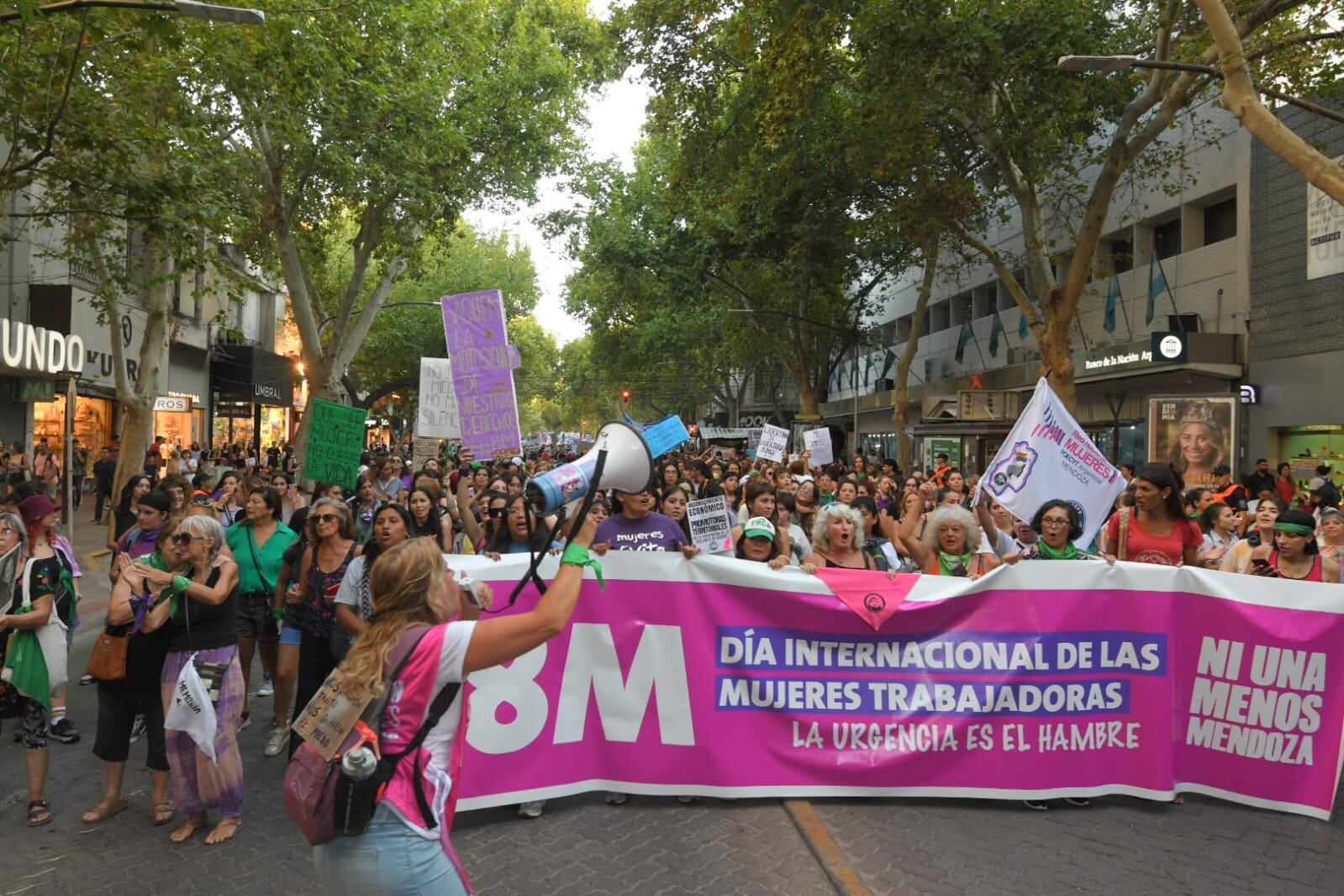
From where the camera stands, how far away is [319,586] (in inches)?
235

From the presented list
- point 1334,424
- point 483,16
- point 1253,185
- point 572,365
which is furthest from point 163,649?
point 572,365

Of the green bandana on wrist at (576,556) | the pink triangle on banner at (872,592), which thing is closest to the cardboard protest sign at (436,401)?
the pink triangle on banner at (872,592)

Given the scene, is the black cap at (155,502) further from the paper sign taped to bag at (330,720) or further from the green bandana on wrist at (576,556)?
the green bandana on wrist at (576,556)

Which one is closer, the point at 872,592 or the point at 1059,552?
the point at 872,592

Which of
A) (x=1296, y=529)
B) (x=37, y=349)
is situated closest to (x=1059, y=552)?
(x=1296, y=529)

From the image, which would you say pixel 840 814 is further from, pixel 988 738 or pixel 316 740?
pixel 316 740

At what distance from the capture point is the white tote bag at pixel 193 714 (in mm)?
4777

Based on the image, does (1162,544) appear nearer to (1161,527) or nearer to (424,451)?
(1161,527)

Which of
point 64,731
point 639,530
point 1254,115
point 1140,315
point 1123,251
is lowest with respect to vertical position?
point 64,731

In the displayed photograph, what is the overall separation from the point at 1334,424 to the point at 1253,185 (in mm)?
4840

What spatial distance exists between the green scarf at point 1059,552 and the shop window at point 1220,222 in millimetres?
16774

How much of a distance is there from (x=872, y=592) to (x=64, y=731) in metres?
5.17

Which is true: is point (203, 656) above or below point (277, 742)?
above

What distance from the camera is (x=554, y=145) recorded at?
82.9 ft
